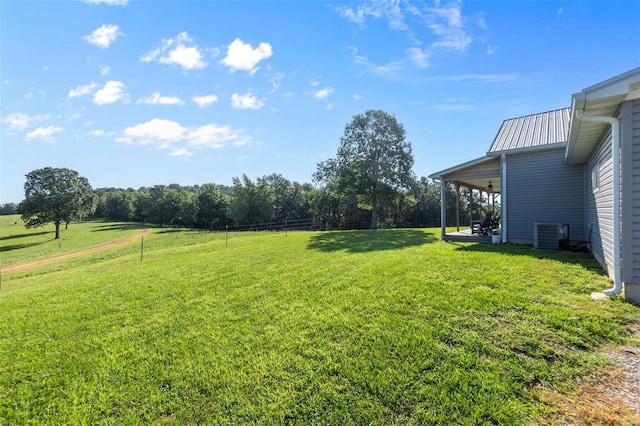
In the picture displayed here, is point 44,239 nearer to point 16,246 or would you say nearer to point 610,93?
point 16,246

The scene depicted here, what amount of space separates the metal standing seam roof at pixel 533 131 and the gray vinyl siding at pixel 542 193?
0.35m

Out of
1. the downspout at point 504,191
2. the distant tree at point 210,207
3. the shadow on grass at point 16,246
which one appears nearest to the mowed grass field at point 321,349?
the downspout at point 504,191

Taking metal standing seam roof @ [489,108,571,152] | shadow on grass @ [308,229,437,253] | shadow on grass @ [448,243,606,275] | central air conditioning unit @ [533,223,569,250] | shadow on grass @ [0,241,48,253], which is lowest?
shadow on grass @ [0,241,48,253]

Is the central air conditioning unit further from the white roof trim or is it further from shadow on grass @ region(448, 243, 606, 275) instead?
the white roof trim

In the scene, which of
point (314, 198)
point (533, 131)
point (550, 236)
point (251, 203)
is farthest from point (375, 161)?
point (251, 203)

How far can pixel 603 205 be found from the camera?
17.5 feet

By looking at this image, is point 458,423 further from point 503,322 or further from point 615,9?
point 615,9

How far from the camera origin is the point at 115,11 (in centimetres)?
768

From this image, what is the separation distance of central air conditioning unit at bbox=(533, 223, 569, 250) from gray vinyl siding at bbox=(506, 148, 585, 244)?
1.98 feet

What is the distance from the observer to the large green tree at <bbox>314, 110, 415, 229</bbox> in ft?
69.3

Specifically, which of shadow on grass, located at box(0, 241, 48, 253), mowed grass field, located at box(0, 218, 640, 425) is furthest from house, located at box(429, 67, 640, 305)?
shadow on grass, located at box(0, 241, 48, 253)

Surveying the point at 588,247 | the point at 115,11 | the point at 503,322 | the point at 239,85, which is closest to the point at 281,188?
the point at 239,85

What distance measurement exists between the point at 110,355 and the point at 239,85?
32.7 feet

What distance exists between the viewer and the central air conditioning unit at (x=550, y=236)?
24.8ft
